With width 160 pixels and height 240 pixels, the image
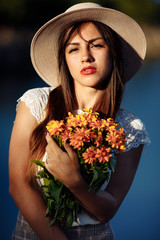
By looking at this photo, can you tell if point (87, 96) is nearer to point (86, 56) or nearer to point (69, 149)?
point (86, 56)

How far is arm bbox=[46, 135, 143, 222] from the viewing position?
123 cm

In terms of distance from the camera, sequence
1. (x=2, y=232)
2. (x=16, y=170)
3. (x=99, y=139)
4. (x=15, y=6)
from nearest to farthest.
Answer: (x=99, y=139)
(x=16, y=170)
(x=2, y=232)
(x=15, y=6)

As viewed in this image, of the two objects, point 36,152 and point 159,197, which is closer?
point 36,152

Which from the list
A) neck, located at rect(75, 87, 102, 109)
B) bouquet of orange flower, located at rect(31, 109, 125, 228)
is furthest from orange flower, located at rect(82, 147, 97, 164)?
neck, located at rect(75, 87, 102, 109)

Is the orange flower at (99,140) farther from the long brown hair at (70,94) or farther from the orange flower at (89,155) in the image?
the long brown hair at (70,94)

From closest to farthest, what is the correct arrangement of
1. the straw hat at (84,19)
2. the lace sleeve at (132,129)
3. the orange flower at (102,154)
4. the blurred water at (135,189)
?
the orange flower at (102,154) → the straw hat at (84,19) → the lace sleeve at (132,129) → the blurred water at (135,189)

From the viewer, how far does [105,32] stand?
4.96 feet

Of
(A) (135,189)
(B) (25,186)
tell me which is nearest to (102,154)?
(B) (25,186)

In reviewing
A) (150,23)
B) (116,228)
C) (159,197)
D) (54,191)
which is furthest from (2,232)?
(150,23)

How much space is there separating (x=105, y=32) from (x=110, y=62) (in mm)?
120

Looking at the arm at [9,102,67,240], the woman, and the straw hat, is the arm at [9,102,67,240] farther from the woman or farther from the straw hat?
the straw hat

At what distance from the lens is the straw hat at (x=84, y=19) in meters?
1.47

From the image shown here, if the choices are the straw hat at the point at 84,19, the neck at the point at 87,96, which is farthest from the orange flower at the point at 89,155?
the straw hat at the point at 84,19

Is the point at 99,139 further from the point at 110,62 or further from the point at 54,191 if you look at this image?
the point at 110,62
